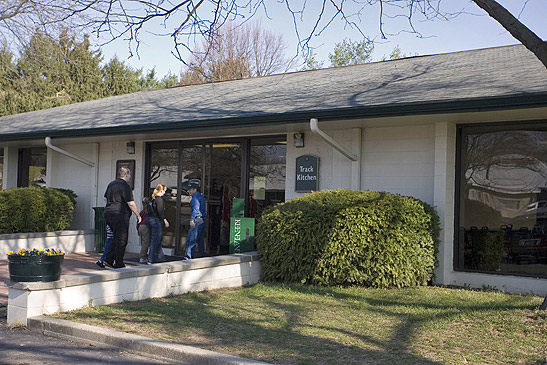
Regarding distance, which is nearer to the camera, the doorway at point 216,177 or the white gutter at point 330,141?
the white gutter at point 330,141

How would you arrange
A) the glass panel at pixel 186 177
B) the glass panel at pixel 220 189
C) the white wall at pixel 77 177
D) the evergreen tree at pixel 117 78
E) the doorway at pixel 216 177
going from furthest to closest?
the evergreen tree at pixel 117 78
the white wall at pixel 77 177
the glass panel at pixel 186 177
the glass panel at pixel 220 189
the doorway at pixel 216 177

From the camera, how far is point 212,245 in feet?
40.7

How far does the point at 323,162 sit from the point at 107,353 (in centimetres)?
614

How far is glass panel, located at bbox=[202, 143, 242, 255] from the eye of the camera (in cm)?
1219

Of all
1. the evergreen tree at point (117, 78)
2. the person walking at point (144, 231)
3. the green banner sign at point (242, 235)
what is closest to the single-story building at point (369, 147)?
the green banner sign at point (242, 235)

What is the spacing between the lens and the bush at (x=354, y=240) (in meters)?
8.63

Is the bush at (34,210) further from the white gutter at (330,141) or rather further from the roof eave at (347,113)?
the white gutter at (330,141)

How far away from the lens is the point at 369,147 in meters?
10.4

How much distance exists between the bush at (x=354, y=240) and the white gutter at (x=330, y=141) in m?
1.05

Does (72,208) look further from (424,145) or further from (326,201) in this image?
(424,145)

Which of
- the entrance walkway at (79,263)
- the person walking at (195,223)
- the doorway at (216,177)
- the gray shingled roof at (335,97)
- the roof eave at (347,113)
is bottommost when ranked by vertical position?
the entrance walkway at (79,263)

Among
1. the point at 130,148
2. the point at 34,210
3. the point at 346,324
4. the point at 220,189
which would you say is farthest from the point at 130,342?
the point at 130,148

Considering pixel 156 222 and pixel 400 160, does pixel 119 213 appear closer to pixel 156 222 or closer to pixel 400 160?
pixel 156 222

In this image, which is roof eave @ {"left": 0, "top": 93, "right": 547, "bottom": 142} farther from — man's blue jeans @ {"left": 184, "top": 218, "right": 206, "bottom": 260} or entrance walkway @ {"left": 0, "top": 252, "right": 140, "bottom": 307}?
entrance walkway @ {"left": 0, "top": 252, "right": 140, "bottom": 307}
